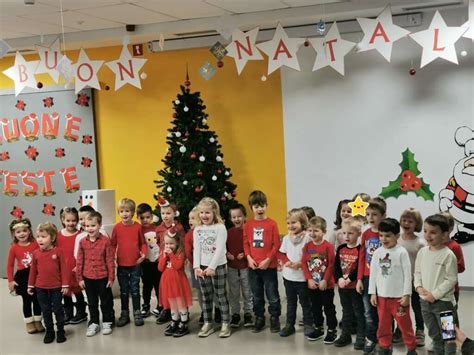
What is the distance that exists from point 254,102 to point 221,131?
58 cm

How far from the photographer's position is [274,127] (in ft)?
23.0

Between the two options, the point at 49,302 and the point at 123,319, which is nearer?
the point at 49,302

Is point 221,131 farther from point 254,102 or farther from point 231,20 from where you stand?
point 231,20

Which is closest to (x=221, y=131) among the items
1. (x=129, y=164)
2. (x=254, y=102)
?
(x=254, y=102)

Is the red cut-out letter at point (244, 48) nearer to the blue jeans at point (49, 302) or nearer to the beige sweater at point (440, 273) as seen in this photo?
the beige sweater at point (440, 273)

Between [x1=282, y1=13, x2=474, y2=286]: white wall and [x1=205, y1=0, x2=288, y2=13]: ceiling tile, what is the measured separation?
1.06 meters

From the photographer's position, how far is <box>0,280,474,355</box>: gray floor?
15.6 feet

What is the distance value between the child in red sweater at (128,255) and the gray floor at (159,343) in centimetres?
18

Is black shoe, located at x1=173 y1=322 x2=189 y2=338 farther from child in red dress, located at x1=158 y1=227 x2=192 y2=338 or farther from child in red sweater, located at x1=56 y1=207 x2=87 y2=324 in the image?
child in red sweater, located at x1=56 y1=207 x2=87 y2=324

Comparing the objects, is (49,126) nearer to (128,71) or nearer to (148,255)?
(128,71)

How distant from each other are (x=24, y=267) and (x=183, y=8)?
10.0 ft

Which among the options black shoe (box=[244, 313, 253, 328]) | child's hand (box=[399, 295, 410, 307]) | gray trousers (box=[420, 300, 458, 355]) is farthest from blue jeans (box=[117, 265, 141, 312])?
gray trousers (box=[420, 300, 458, 355])

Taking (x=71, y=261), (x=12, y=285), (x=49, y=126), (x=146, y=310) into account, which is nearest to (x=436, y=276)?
(x=146, y=310)

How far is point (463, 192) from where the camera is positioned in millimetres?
6219
